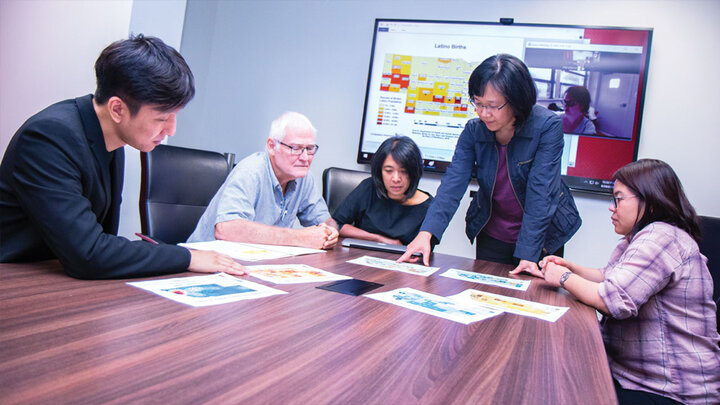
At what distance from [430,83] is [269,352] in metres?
2.77

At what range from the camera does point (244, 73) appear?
358 centimetres

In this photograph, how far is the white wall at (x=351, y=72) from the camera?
2756 mm

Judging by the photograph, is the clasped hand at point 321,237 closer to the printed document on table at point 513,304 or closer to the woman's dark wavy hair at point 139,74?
the printed document on table at point 513,304

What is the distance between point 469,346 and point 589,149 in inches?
98.0

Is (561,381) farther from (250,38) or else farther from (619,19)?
(250,38)

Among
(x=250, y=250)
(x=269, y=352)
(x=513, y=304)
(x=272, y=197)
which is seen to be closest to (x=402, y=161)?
(x=272, y=197)

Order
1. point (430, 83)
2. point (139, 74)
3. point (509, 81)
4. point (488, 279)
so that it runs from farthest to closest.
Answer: point (430, 83) < point (509, 81) < point (488, 279) < point (139, 74)

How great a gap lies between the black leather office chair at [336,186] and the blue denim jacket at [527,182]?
2.50 feet

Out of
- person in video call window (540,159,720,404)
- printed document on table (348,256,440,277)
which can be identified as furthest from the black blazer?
person in video call window (540,159,720,404)

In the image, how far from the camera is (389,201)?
7.72 feet

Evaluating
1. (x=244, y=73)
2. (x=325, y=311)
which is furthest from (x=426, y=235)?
(x=244, y=73)

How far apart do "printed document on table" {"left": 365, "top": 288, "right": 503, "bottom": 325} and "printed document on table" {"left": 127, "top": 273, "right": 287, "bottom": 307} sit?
0.24m

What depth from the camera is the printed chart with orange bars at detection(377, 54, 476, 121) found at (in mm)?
3062

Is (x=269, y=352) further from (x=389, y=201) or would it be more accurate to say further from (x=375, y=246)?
(x=389, y=201)
